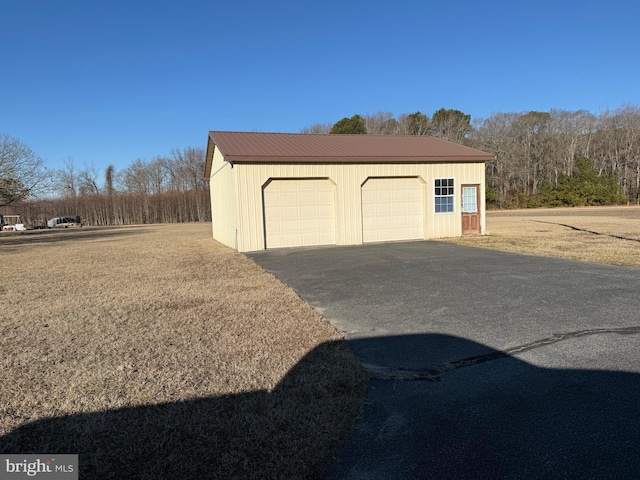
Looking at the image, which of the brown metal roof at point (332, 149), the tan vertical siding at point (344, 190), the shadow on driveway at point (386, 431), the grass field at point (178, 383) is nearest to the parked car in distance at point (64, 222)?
the brown metal roof at point (332, 149)

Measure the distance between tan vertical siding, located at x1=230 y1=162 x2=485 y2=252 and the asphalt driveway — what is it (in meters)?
5.97

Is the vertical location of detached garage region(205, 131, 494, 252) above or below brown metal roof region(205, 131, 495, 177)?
below

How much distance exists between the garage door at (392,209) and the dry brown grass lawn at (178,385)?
27.9 ft

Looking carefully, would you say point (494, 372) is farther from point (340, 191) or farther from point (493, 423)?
point (340, 191)

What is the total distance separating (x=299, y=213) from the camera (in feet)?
46.8

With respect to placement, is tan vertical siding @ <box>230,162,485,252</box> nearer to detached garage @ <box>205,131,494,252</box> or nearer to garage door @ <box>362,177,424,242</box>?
detached garage @ <box>205,131,494,252</box>

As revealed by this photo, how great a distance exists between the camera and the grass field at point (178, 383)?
2582 mm

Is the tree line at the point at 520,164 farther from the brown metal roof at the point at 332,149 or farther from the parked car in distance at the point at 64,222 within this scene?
the brown metal roof at the point at 332,149

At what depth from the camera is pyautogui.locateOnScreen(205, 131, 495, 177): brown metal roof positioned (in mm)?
13742

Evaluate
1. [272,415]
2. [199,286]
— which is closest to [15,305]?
[199,286]

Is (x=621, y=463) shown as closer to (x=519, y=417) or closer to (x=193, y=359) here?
(x=519, y=417)

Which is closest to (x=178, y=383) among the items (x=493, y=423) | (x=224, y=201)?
(x=493, y=423)

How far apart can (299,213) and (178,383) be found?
10918 mm

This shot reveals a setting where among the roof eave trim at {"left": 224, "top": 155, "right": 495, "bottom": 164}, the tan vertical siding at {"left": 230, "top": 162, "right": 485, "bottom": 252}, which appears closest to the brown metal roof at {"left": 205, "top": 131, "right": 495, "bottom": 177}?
the roof eave trim at {"left": 224, "top": 155, "right": 495, "bottom": 164}
